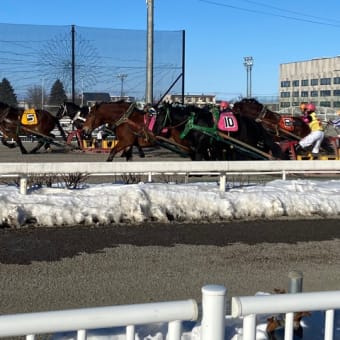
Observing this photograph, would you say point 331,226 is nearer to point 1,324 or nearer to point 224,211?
point 224,211

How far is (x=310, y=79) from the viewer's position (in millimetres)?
93312

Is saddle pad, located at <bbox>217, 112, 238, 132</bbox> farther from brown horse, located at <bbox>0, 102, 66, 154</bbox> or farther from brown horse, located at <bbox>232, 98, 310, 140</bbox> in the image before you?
brown horse, located at <bbox>0, 102, 66, 154</bbox>

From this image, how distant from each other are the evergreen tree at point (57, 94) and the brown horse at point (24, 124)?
9.99 feet

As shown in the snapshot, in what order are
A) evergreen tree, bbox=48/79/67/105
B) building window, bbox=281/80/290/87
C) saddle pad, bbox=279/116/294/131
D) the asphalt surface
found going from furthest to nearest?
building window, bbox=281/80/290/87, evergreen tree, bbox=48/79/67/105, saddle pad, bbox=279/116/294/131, the asphalt surface

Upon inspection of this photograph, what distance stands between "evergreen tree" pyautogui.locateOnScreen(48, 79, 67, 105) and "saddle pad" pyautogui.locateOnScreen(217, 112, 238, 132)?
1210 centimetres

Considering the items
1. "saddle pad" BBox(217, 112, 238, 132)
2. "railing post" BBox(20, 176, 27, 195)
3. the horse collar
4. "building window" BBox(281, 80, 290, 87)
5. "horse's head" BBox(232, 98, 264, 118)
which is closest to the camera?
"railing post" BBox(20, 176, 27, 195)

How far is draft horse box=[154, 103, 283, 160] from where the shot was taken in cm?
1521

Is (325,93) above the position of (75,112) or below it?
above

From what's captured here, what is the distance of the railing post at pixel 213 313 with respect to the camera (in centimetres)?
293

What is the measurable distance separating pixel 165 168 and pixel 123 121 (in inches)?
246

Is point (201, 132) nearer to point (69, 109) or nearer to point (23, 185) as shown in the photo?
point (23, 185)

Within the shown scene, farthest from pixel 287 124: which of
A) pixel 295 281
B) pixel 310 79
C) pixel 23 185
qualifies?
pixel 310 79

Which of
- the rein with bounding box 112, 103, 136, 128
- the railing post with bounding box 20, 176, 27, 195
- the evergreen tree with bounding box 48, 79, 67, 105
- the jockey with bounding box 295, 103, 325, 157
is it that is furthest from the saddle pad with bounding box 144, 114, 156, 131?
the evergreen tree with bounding box 48, 79, 67, 105

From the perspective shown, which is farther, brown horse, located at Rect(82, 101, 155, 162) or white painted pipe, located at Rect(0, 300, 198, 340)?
brown horse, located at Rect(82, 101, 155, 162)
